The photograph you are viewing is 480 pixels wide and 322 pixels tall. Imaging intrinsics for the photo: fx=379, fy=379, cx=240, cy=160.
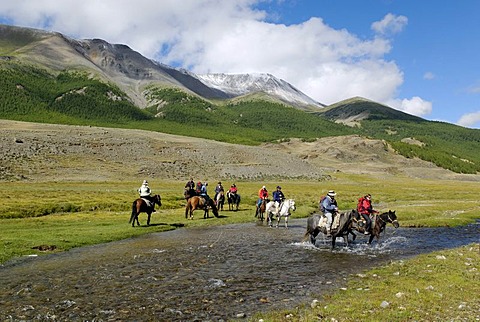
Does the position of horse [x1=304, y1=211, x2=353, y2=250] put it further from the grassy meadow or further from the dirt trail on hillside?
the dirt trail on hillside

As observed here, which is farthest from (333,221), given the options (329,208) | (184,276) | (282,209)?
(184,276)

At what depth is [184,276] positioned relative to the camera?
17.3m

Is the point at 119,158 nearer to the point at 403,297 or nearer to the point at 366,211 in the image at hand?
the point at 366,211

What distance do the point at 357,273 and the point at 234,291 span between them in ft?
21.0

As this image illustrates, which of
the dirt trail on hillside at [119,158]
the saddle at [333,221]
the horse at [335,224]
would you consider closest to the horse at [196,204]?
the horse at [335,224]

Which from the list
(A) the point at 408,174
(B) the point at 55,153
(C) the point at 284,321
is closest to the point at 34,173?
(B) the point at 55,153

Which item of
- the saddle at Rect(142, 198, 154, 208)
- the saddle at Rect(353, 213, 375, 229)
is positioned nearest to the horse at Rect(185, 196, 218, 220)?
the saddle at Rect(142, 198, 154, 208)

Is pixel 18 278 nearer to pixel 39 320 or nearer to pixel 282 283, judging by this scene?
pixel 39 320

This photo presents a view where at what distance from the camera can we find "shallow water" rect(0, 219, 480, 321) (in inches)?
513

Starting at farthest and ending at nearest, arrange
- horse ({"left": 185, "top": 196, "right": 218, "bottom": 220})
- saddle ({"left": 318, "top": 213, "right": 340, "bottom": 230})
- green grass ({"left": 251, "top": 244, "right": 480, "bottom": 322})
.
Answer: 1. horse ({"left": 185, "top": 196, "right": 218, "bottom": 220})
2. saddle ({"left": 318, "top": 213, "right": 340, "bottom": 230})
3. green grass ({"left": 251, "top": 244, "right": 480, "bottom": 322})

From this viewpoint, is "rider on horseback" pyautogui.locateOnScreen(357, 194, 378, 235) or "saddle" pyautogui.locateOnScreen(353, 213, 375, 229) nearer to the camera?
"saddle" pyautogui.locateOnScreen(353, 213, 375, 229)

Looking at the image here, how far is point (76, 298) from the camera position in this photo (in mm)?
14062

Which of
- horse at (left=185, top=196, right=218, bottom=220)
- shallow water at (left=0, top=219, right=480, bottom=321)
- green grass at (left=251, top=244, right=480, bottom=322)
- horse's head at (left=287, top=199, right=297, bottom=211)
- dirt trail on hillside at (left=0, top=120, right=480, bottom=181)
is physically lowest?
shallow water at (left=0, top=219, right=480, bottom=321)

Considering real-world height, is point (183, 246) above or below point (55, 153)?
below
